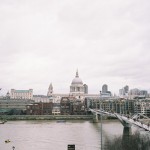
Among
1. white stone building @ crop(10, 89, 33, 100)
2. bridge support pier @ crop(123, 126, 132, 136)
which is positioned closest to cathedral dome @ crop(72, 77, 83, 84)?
white stone building @ crop(10, 89, 33, 100)

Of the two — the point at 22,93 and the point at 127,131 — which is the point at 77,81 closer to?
the point at 22,93

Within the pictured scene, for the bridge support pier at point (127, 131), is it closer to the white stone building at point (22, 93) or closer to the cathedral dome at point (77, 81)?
the cathedral dome at point (77, 81)

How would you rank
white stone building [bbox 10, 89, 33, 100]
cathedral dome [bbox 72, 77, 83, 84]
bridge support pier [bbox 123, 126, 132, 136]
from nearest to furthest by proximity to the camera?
bridge support pier [bbox 123, 126, 132, 136], cathedral dome [bbox 72, 77, 83, 84], white stone building [bbox 10, 89, 33, 100]

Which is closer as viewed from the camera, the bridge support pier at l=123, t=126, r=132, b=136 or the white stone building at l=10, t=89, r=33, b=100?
the bridge support pier at l=123, t=126, r=132, b=136

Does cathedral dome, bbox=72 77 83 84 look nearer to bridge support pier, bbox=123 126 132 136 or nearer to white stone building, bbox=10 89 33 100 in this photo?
white stone building, bbox=10 89 33 100

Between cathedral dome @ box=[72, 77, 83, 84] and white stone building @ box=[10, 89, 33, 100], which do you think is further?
white stone building @ box=[10, 89, 33, 100]

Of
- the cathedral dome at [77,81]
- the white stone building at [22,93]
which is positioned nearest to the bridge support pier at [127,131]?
the cathedral dome at [77,81]

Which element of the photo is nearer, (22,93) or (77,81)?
(77,81)

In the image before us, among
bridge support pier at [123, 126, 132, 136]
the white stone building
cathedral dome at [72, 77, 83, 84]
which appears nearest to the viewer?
bridge support pier at [123, 126, 132, 136]

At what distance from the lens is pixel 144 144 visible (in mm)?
25219

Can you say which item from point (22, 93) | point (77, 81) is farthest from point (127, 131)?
point (22, 93)

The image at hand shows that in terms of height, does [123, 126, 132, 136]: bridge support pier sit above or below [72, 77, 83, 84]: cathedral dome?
below

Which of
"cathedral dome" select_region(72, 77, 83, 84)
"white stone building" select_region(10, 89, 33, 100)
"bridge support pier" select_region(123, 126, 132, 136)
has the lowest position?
"bridge support pier" select_region(123, 126, 132, 136)

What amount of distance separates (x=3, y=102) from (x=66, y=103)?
26.3m
